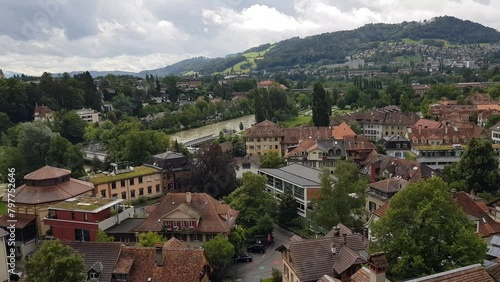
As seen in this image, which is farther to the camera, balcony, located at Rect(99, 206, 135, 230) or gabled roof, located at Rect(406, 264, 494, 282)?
balcony, located at Rect(99, 206, 135, 230)

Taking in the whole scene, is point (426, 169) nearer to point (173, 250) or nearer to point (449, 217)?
point (449, 217)

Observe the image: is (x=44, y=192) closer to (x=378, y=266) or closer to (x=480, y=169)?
(x=378, y=266)

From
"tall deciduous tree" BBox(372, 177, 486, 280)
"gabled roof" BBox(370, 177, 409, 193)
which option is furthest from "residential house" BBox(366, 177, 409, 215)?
"tall deciduous tree" BBox(372, 177, 486, 280)

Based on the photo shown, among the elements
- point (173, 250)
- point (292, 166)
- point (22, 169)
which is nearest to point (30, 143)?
point (22, 169)

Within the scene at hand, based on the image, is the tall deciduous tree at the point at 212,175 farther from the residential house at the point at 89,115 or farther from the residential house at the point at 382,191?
the residential house at the point at 89,115

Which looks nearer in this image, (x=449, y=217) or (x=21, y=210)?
(x=449, y=217)

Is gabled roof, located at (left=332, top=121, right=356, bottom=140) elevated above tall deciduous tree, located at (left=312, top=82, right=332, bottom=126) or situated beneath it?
Result: situated beneath

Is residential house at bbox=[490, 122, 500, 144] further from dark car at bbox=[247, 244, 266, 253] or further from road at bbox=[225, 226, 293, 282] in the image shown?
dark car at bbox=[247, 244, 266, 253]
